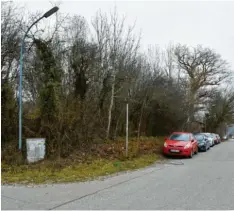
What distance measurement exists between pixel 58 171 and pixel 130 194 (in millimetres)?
3527

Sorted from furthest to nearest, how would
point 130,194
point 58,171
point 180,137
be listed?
point 180,137 → point 58,171 → point 130,194

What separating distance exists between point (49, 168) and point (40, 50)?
5666mm

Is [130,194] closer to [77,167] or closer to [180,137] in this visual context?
[77,167]

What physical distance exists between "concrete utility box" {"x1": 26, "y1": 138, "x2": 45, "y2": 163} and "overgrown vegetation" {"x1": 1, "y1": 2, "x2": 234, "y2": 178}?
405mm

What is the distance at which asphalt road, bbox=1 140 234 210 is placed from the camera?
17.3 feet

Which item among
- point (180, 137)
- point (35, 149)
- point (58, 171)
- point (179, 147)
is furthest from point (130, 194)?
point (180, 137)

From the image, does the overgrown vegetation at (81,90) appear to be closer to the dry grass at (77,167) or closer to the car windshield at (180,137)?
the dry grass at (77,167)

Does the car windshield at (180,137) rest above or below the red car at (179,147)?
above

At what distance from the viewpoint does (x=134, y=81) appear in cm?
1928

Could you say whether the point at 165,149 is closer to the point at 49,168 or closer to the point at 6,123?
the point at 49,168

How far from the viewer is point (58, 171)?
8.74 m

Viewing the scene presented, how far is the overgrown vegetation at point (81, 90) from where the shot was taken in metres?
11.5

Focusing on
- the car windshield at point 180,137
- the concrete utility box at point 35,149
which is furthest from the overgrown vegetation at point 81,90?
the car windshield at point 180,137

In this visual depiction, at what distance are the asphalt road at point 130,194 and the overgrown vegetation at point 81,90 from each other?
3745 mm
